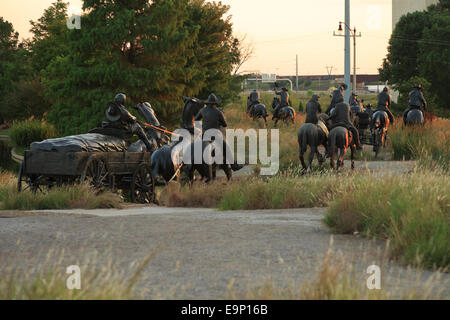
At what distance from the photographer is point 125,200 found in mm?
16000

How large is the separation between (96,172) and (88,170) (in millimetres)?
222

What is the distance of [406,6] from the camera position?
7650 centimetres

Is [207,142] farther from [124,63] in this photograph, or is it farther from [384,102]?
[124,63]

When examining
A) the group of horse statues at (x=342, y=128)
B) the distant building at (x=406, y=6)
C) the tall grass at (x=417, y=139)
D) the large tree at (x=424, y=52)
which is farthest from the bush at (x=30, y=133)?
the distant building at (x=406, y=6)

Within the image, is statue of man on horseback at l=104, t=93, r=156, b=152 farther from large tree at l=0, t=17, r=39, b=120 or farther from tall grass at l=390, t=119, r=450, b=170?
large tree at l=0, t=17, r=39, b=120

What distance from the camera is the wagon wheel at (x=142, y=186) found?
14961 millimetres

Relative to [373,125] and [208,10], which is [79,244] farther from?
[208,10]

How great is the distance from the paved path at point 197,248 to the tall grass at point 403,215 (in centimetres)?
22

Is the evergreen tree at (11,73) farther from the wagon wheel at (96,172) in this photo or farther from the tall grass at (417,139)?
the wagon wheel at (96,172)

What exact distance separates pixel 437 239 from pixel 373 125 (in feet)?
58.4

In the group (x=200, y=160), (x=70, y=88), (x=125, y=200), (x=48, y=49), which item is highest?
(x=48, y=49)

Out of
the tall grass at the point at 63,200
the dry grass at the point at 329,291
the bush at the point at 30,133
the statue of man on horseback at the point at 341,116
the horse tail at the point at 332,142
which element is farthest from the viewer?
the bush at the point at 30,133

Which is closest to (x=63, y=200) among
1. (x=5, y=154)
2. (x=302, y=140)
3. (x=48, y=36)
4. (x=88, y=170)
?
(x=88, y=170)

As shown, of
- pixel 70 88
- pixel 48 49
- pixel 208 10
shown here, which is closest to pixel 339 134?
pixel 70 88
